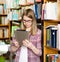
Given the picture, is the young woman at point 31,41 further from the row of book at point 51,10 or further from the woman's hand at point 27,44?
the row of book at point 51,10

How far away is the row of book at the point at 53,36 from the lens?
289 centimetres

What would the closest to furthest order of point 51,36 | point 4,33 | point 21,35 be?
point 21,35 → point 51,36 → point 4,33

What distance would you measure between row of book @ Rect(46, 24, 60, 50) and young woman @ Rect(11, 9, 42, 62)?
170 mm

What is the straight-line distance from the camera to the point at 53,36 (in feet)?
9.78

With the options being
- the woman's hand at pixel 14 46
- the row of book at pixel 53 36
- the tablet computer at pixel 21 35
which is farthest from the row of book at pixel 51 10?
the woman's hand at pixel 14 46

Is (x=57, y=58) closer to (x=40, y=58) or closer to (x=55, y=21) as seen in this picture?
(x=40, y=58)

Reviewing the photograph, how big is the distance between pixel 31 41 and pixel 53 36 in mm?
310

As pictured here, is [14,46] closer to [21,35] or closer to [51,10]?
[21,35]

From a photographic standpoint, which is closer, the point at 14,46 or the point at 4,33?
the point at 14,46

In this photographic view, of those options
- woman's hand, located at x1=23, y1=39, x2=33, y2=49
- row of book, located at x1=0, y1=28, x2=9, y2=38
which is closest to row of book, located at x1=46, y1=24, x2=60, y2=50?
woman's hand, located at x1=23, y1=39, x2=33, y2=49

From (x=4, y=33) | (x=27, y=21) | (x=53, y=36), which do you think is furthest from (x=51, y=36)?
(x=4, y=33)

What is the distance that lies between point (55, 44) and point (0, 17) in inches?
152

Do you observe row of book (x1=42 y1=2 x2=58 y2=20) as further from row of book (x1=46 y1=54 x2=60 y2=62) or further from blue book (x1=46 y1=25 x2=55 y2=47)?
row of book (x1=46 y1=54 x2=60 y2=62)

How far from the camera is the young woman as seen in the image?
2.92 meters
